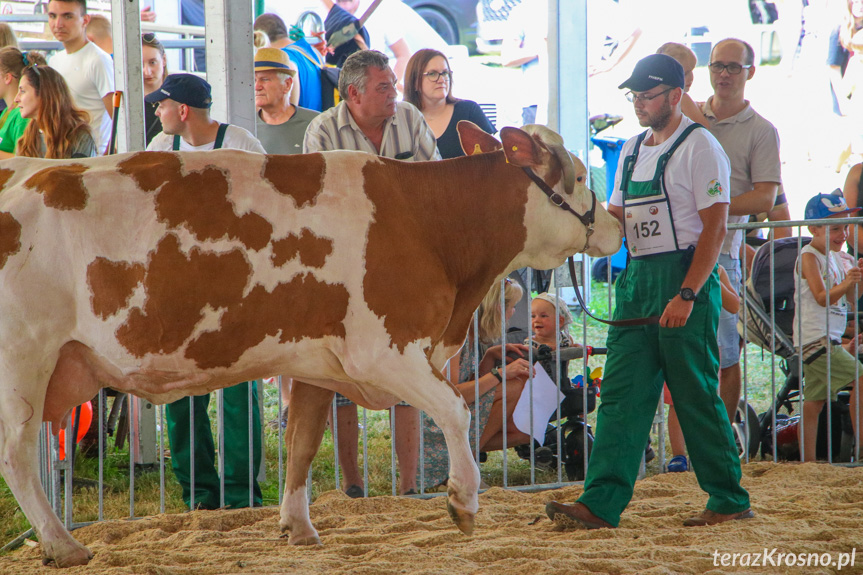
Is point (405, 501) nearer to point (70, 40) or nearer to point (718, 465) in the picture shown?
point (718, 465)

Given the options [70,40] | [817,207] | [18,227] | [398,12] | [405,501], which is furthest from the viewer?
[398,12]

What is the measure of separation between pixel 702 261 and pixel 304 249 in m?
1.85

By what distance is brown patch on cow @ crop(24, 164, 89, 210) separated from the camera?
314cm

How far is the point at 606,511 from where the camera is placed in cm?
422

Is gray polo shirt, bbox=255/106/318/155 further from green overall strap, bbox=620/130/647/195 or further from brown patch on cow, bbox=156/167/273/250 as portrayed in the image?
brown patch on cow, bbox=156/167/273/250

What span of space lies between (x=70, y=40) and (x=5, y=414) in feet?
17.5

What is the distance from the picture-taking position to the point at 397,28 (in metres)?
12.7

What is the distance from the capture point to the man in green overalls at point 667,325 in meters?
4.14

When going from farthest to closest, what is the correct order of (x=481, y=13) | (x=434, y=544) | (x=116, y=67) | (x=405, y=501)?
(x=481, y=13), (x=116, y=67), (x=405, y=501), (x=434, y=544)

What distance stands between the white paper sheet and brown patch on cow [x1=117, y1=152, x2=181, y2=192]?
9.69ft

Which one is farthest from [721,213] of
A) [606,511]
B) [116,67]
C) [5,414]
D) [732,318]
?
[116,67]

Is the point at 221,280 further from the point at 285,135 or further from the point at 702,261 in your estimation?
the point at 285,135

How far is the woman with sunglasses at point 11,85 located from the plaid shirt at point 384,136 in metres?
2.65

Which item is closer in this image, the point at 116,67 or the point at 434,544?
the point at 434,544
